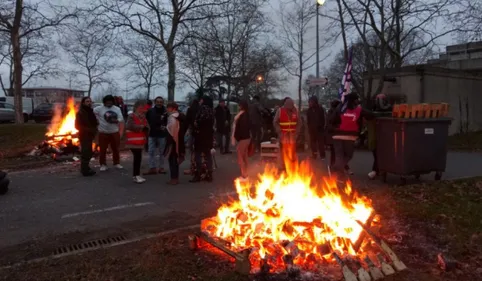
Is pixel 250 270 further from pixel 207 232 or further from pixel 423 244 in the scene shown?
pixel 423 244

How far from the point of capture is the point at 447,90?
18578 millimetres

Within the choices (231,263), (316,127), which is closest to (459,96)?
(316,127)

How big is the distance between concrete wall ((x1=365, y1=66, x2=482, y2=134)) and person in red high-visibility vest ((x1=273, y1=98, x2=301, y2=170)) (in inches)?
388

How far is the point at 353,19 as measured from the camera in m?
17.2

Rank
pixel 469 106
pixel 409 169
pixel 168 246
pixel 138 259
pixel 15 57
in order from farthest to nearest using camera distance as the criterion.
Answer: pixel 15 57, pixel 469 106, pixel 409 169, pixel 168 246, pixel 138 259

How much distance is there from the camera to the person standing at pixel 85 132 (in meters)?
10.1

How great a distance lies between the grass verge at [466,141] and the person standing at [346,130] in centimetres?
963

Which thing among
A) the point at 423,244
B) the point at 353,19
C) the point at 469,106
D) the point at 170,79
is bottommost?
the point at 423,244

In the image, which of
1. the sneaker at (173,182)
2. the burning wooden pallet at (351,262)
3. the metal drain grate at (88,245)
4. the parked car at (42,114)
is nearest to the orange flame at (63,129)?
the sneaker at (173,182)

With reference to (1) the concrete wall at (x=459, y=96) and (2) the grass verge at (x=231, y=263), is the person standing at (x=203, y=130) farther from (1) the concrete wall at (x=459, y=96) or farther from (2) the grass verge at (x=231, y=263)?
(1) the concrete wall at (x=459, y=96)

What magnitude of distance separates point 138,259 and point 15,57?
21.1 m

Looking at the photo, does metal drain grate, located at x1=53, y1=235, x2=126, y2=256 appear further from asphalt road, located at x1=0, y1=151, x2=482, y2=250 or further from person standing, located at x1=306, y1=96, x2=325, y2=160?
person standing, located at x1=306, y1=96, x2=325, y2=160

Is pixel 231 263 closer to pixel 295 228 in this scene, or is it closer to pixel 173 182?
pixel 295 228

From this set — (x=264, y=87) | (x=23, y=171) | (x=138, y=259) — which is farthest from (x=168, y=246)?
(x=264, y=87)
